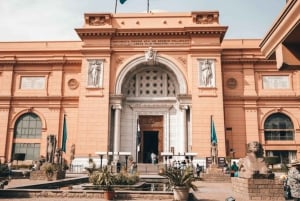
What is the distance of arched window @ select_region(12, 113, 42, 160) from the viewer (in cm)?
2783

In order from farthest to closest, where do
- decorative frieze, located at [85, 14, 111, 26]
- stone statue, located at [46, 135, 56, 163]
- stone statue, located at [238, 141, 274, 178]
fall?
decorative frieze, located at [85, 14, 111, 26] < stone statue, located at [46, 135, 56, 163] < stone statue, located at [238, 141, 274, 178]

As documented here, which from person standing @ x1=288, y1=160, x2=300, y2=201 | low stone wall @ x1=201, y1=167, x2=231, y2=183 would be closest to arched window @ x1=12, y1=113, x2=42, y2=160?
low stone wall @ x1=201, y1=167, x2=231, y2=183

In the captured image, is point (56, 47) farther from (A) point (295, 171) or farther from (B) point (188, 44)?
(A) point (295, 171)

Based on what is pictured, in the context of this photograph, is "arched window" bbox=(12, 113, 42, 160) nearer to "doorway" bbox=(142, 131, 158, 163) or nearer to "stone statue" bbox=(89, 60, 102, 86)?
"stone statue" bbox=(89, 60, 102, 86)

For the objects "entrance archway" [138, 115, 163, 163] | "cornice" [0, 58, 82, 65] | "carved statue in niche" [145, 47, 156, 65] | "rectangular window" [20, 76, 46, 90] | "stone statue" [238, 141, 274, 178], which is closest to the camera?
"stone statue" [238, 141, 274, 178]

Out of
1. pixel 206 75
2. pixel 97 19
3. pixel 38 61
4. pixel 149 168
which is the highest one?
pixel 97 19

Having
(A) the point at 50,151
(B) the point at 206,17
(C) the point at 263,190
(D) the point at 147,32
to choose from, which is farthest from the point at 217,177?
(B) the point at 206,17

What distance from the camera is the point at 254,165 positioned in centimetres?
998

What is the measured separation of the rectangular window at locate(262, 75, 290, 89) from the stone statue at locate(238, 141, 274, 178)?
61.6ft

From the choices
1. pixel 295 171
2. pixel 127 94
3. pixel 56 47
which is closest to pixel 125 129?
pixel 127 94

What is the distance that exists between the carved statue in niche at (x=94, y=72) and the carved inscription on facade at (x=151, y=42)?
7.30ft

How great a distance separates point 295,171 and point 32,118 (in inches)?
1040

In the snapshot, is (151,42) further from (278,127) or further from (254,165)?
(254,165)

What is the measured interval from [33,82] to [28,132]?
4.78 m
